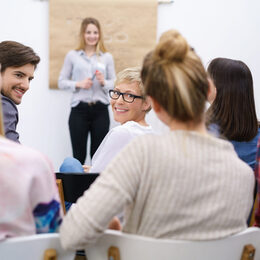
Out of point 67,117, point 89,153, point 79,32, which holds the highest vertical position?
point 79,32

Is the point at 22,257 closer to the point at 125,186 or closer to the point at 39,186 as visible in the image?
the point at 39,186

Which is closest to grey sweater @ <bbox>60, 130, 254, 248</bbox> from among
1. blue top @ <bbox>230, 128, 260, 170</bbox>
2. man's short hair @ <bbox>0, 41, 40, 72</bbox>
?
blue top @ <bbox>230, 128, 260, 170</bbox>

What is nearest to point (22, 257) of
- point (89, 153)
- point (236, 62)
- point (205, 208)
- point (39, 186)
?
point (39, 186)

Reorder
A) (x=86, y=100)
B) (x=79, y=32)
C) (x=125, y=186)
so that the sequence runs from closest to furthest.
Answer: (x=125, y=186), (x=86, y=100), (x=79, y=32)

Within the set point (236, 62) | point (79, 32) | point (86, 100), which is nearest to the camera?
point (236, 62)

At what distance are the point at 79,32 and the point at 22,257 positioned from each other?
3.47m

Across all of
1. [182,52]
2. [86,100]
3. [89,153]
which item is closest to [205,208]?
[182,52]

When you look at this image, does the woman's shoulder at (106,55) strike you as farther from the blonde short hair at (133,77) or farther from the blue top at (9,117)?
the blue top at (9,117)

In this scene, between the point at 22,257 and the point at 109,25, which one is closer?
the point at 22,257

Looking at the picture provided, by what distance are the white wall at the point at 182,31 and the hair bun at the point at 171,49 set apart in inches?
123

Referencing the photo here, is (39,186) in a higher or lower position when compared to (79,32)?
lower

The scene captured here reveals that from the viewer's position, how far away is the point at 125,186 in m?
0.94

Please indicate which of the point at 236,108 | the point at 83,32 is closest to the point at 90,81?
the point at 83,32

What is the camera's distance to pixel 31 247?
0.93m
